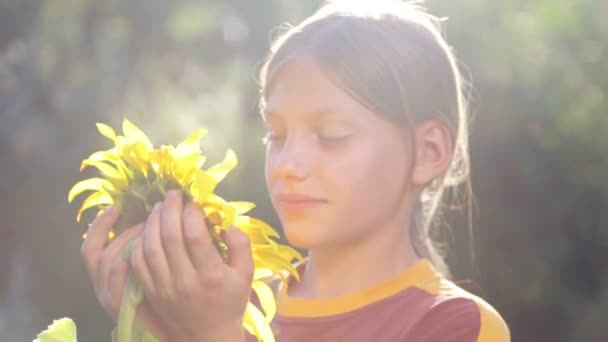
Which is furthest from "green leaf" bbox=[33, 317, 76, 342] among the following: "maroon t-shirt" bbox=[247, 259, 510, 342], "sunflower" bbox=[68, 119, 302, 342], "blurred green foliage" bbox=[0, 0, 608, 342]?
"blurred green foliage" bbox=[0, 0, 608, 342]

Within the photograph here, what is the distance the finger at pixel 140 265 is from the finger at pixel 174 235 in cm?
3

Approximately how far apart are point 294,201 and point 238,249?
1.24 ft

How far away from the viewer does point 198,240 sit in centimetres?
151

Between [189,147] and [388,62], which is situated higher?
[189,147]

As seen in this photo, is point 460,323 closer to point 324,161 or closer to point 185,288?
point 324,161

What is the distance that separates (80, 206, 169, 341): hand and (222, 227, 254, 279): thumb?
0.36 ft

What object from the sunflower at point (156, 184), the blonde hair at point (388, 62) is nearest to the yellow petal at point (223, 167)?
the sunflower at point (156, 184)

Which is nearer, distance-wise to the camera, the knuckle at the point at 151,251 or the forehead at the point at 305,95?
the knuckle at the point at 151,251

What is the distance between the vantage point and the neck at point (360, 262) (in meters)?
2.08

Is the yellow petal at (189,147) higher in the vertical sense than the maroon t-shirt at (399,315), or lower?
higher

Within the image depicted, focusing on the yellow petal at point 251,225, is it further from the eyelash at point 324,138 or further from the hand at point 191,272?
the eyelash at point 324,138

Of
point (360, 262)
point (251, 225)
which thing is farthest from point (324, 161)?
point (251, 225)

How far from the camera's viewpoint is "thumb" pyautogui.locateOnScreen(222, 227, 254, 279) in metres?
1.53

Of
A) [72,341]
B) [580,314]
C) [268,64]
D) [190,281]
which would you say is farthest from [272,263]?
[580,314]
